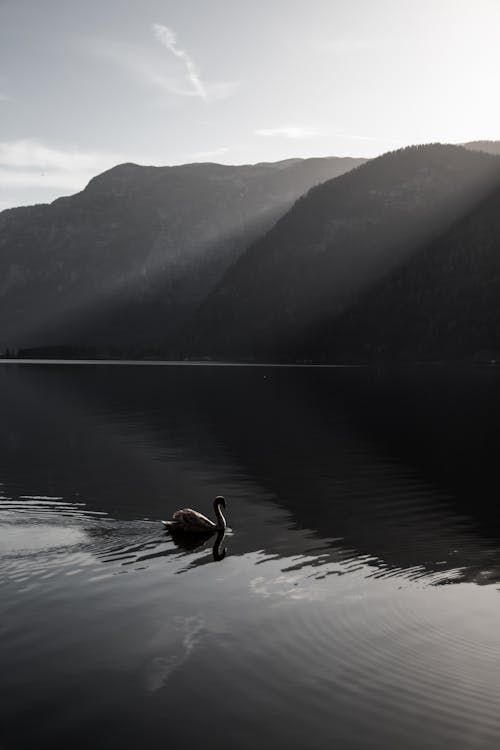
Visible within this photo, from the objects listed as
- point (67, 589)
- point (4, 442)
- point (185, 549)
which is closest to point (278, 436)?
point (4, 442)

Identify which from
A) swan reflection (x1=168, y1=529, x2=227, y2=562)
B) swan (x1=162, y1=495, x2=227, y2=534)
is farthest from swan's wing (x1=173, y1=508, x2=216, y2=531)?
swan reflection (x1=168, y1=529, x2=227, y2=562)

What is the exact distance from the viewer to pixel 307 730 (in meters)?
14.9

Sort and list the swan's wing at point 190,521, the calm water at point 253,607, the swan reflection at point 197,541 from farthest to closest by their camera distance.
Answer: the swan's wing at point 190,521
the swan reflection at point 197,541
the calm water at point 253,607

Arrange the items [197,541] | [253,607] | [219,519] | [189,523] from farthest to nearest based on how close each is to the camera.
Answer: [219,519] < [189,523] < [197,541] < [253,607]

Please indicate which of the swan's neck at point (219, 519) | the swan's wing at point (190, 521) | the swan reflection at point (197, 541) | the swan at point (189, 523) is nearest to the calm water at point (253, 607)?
the swan reflection at point (197, 541)

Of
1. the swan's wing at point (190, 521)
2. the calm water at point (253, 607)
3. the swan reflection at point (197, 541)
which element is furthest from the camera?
the swan's wing at point (190, 521)

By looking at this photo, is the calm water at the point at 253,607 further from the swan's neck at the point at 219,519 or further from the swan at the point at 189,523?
the swan at the point at 189,523

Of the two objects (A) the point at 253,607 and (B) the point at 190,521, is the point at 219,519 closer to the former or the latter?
(B) the point at 190,521

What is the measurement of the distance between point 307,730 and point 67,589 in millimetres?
10788

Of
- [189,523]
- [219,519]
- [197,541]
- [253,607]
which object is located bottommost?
[197,541]

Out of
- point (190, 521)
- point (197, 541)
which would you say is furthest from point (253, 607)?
point (190, 521)

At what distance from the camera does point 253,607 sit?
2197cm

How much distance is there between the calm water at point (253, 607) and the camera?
15.4 m

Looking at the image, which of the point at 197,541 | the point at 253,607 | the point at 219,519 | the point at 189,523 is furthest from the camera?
the point at 219,519
